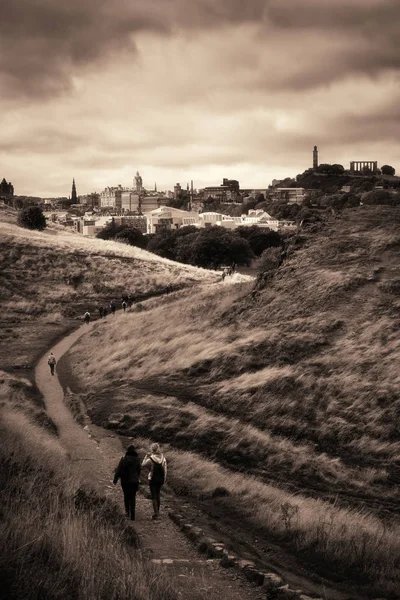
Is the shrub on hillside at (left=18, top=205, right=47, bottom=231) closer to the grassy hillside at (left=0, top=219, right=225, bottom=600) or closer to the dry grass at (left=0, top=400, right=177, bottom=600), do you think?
the grassy hillside at (left=0, top=219, right=225, bottom=600)

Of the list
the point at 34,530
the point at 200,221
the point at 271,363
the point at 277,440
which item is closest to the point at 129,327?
the point at 271,363

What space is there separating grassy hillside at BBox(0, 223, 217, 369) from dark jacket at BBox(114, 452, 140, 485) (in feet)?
77.1

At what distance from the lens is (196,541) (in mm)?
9812

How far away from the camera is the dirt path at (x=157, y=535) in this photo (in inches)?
320

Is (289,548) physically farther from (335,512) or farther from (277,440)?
(277,440)

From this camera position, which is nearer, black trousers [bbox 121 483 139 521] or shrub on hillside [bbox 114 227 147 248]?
black trousers [bbox 121 483 139 521]

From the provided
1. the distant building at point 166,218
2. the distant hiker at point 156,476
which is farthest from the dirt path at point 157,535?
the distant building at point 166,218

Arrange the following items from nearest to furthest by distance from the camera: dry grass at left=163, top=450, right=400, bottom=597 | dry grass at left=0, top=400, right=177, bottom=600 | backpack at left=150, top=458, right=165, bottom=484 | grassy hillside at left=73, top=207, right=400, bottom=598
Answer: dry grass at left=0, top=400, right=177, bottom=600 < dry grass at left=163, top=450, right=400, bottom=597 < backpack at left=150, top=458, right=165, bottom=484 < grassy hillside at left=73, top=207, right=400, bottom=598

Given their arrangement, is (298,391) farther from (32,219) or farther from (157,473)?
(32,219)

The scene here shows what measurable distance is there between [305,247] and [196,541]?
939 inches

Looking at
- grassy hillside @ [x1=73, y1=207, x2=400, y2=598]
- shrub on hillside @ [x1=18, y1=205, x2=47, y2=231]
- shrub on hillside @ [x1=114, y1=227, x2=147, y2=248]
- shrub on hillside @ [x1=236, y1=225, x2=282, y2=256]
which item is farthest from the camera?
shrub on hillside @ [x1=114, y1=227, x2=147, y2=248]

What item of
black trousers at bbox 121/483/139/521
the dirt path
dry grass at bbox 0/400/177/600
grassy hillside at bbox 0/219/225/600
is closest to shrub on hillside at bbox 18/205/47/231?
grassy hillside at bbox 0/219/225/600

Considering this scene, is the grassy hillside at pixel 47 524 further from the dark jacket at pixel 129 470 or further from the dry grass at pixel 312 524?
the dry grass at pixel 312 524

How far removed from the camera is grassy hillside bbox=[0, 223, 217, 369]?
40125 millimetres
